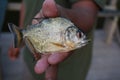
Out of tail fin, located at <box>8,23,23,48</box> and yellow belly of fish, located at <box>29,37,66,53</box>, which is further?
tail fin, located at <box>8,23,23,48</box>

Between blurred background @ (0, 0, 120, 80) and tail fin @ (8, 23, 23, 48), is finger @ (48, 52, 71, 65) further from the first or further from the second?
blurred background @ (0, 0, 120, 80)

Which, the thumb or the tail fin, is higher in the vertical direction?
the thumb

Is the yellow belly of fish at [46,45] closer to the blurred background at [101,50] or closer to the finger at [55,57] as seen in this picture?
the finger at [55,57]

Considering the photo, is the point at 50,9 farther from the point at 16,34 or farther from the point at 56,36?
the point at 16,34

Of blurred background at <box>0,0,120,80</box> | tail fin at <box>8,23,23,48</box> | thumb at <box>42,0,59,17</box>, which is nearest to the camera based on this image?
thumb at <box>42,0,59,17</box>

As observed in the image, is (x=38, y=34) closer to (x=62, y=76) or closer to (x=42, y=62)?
(x=42, y=62)

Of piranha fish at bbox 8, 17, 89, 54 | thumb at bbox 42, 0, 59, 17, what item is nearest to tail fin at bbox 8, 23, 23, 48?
piranha fish at bbox 8, 17, 89, 54

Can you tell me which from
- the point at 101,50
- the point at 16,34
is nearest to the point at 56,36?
the point at 16,34

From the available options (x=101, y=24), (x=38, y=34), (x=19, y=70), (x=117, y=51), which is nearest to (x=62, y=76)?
(x=38, y=34)
